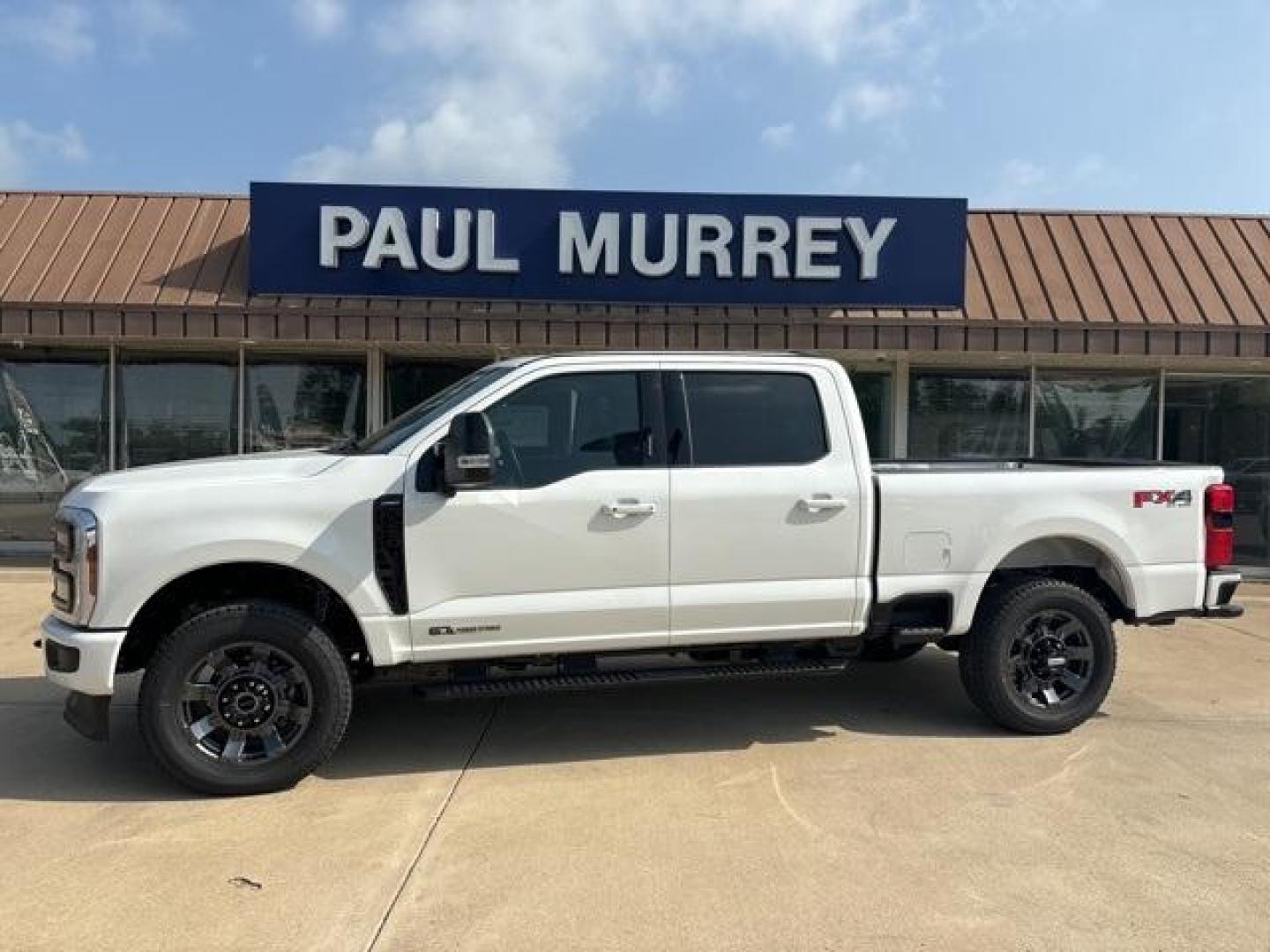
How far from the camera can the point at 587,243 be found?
32.7ft

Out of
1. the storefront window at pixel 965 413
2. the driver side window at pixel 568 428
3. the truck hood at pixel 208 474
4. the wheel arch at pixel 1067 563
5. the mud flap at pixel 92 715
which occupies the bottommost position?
the mud flap at pixel 92 715

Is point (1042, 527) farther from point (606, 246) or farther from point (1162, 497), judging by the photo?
point (606, 246)

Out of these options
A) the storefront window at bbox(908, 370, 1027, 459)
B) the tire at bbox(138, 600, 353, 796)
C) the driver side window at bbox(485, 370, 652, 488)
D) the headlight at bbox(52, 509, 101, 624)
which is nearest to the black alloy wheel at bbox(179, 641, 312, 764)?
the tire at bbox(138, 600, 353, 796)

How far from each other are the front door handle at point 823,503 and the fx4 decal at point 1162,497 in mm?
1776

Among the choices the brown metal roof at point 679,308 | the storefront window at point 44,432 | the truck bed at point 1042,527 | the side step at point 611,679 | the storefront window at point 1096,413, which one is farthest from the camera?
the storefront window at point 1096,413

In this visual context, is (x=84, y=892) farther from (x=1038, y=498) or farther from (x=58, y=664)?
(x=1038, y=498)

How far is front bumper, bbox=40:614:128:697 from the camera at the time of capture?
4.41 m

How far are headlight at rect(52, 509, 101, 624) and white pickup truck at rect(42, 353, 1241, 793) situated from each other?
16 millimetres

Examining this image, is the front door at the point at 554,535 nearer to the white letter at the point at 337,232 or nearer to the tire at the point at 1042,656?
the tire at the point at 1042,656

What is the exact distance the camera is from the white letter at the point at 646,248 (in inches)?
393

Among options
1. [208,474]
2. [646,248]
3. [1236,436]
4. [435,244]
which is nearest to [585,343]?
[646,248]

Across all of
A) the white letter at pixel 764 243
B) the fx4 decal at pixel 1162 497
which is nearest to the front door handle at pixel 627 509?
the fx4 decal at pixel 1162 497

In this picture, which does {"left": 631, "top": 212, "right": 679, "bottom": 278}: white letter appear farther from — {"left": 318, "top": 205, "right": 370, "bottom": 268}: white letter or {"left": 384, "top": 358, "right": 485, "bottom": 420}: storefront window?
{"left": 318, "top": 205, "right": 370, "bottom": 268}: white letter

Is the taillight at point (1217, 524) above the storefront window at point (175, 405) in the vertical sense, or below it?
below
